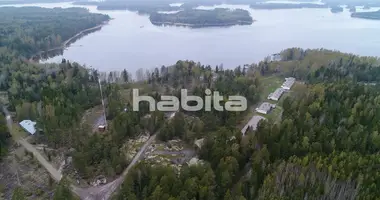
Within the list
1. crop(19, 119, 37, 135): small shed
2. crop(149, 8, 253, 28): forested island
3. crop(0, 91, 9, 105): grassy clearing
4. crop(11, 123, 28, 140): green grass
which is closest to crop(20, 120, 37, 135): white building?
crop(19, 119, 37, 135): small shed

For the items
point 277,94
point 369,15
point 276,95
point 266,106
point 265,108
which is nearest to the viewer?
point 265,108

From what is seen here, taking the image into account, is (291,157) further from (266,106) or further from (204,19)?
(204,19)

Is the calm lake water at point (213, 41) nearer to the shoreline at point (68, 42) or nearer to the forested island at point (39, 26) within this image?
the shoreline at point (68, 42)

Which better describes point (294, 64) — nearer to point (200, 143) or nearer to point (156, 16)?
point (200, 143)

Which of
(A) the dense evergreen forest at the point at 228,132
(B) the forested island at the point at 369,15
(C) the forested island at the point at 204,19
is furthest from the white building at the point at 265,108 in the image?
(B) the forested island at the point at 369,15

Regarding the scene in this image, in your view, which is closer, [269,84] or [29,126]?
[29,126]

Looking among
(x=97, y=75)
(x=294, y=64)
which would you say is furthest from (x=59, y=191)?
(x=294, y=64)

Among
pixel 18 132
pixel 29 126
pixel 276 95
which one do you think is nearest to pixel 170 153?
pixel 29 126
